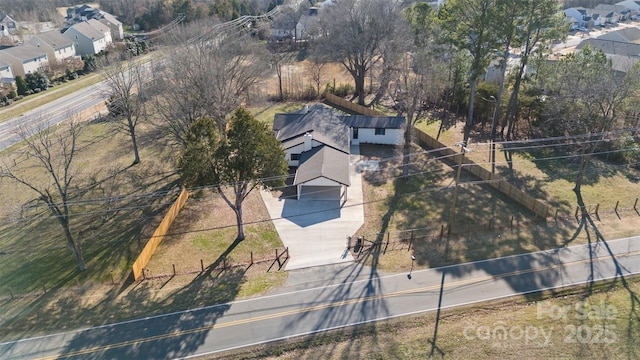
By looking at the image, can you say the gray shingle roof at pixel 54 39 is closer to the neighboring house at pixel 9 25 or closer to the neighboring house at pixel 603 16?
the neighboring house at pixel 9 25

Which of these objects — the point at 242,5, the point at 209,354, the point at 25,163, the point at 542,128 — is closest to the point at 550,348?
the point at 209,354

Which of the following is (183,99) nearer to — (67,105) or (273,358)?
(273,358)

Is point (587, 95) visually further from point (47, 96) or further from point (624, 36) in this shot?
point (47, 96)

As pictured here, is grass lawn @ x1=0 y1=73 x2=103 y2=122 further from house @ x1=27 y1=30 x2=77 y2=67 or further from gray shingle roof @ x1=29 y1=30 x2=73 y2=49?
gray shingle roof @ x1=29 y1=30 x2=73 y2=49

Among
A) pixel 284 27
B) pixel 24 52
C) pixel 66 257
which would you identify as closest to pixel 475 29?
pixel 66 257

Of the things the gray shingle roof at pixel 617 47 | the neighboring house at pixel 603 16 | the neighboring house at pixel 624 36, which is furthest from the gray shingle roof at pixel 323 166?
the neighboring house at pixel 603 16
